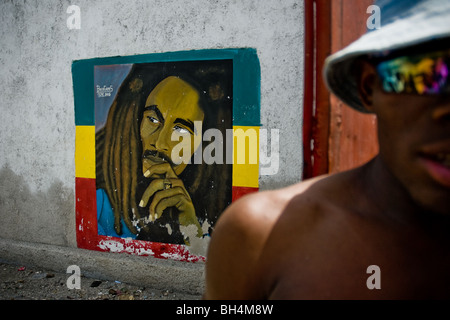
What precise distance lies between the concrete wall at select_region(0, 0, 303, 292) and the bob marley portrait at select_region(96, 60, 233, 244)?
29 cm

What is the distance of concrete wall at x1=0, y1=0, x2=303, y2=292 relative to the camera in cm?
290

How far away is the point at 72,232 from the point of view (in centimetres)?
373

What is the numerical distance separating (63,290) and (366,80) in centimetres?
349

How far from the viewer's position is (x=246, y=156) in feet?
9.98

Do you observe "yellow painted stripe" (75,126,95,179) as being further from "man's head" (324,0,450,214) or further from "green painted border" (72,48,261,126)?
"man's head" (324,0,450,214)

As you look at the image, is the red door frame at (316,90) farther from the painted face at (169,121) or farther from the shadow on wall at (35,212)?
the shadow on wall at (35,212)

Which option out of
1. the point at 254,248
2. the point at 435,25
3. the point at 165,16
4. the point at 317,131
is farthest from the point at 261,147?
the point at 435,25

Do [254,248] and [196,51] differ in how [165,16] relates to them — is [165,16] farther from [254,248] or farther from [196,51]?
[254,248]

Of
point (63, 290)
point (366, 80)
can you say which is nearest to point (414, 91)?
point (366, 80)
